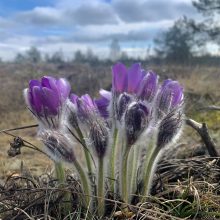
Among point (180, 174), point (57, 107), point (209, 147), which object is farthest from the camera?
point (209, 147)

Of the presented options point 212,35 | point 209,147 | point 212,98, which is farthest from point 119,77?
point 212,35

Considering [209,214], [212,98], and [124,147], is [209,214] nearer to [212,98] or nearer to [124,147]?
[124,147]

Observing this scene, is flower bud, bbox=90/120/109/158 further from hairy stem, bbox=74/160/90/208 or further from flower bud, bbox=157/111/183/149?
flower bud, bbox=157/111/183/149

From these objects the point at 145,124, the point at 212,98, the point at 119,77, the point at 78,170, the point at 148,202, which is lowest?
the point at 212,98

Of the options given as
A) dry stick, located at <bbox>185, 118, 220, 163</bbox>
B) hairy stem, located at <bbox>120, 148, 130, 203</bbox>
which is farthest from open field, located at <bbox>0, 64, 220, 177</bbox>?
hairy stem, located at <bbox>120, 148, 130, 203</bbox>

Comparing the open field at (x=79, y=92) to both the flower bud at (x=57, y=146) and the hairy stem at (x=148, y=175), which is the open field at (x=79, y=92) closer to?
the hairy stem at (x=148, y=175)

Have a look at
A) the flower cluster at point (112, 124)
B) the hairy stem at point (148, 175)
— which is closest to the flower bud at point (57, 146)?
the flower cluster at point (112, 124)

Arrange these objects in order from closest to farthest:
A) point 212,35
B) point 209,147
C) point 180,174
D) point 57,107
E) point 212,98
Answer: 1. point 57,107
2. point 180,174
3. point 209,147
4. point 212,98
5. point 212,35

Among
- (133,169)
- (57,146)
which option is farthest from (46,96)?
(133,169)

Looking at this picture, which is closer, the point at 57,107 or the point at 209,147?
the point at 57,107
